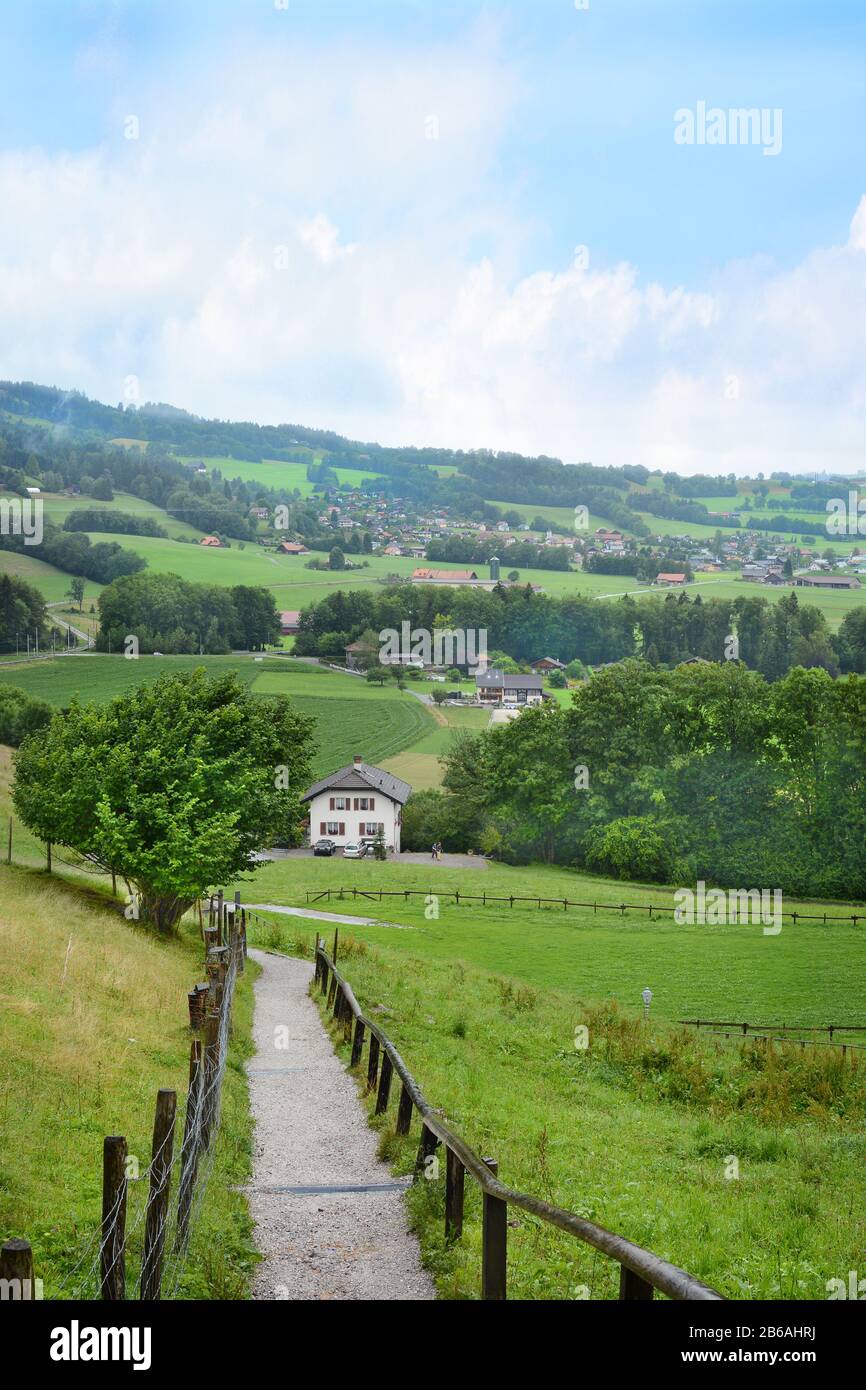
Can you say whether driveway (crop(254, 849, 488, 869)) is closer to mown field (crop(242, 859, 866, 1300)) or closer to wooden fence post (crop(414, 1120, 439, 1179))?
mown field (crop(242, 859, 866, 1300))

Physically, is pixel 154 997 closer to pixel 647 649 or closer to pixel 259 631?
pixel 259 631

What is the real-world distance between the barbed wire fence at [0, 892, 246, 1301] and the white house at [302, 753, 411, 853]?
231ft

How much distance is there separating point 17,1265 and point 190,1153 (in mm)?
4368

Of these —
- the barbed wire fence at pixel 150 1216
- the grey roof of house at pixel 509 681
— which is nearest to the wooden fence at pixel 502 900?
the barbed wire fence at pixel 150 1216

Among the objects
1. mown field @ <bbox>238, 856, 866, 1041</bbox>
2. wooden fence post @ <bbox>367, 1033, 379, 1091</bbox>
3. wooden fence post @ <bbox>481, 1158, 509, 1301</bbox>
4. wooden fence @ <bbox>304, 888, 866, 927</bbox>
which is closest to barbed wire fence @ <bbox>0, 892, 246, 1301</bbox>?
wooden fence post @ <bbox>481, 1158, 509, 1301</bbox>

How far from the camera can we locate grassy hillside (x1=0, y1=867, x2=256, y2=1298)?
8.23 meters

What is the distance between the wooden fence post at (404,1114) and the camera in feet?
38.8

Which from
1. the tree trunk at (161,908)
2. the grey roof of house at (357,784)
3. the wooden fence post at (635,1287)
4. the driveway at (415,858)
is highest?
the wooden fence post at (635,1287)

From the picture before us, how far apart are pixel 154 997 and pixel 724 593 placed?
190 m

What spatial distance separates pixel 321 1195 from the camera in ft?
33.9

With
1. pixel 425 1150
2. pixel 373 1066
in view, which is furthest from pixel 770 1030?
pixel 425 1150

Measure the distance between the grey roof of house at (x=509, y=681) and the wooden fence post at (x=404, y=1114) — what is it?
391 feet

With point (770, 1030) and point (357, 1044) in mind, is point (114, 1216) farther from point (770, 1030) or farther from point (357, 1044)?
point (770, 1030)

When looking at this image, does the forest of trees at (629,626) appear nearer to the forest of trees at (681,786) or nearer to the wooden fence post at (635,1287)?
the forest of trees at (681,786)
